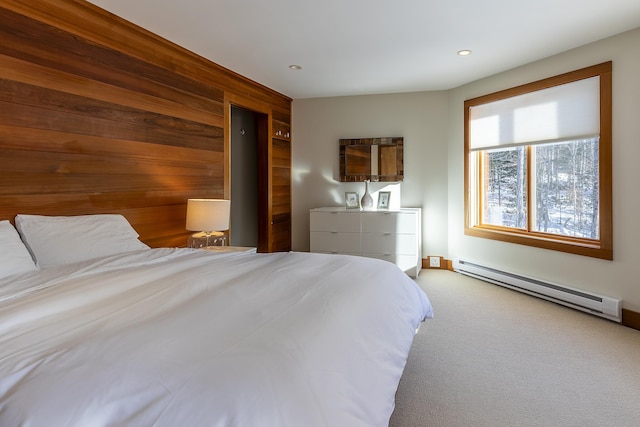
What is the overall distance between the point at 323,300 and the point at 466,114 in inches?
154

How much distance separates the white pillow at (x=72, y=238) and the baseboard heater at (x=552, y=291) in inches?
140

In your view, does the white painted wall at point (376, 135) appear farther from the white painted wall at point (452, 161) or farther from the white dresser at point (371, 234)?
the white dresser at point (371, 234)

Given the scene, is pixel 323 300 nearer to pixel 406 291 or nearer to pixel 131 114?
pixel 406 291

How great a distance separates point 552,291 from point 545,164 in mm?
1276

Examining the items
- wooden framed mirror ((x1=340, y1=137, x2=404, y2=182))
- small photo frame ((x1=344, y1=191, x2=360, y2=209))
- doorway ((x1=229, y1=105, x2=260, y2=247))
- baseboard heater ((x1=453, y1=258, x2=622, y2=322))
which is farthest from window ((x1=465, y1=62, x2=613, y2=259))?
doorway ((x1=229, y1=105, x2=260, y2=247))

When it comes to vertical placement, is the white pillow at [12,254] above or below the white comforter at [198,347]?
above

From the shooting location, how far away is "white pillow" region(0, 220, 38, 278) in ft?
5.82

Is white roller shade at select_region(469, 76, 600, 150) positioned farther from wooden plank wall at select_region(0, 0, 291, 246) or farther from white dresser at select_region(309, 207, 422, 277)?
wooden plank wall at select_region(0, 0, 291, 246)

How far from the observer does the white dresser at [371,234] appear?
14.8 ft

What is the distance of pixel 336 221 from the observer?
15.7ft

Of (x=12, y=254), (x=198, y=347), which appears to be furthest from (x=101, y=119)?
(x=198, y=347)

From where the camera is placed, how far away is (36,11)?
230 centimetres

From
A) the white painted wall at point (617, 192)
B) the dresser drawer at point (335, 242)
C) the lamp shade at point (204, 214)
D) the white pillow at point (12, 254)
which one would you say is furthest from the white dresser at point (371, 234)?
the white pillow at point (12, 254)

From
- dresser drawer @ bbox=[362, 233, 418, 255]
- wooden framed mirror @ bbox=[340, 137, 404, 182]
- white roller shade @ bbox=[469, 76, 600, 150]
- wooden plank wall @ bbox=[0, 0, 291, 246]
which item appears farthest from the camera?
wooden framed mirror @ bbox=[340, 137, 404, 182]
